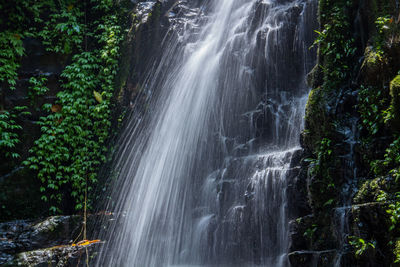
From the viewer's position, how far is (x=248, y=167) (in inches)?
273

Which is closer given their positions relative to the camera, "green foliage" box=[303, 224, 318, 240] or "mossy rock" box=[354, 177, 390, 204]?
"mossy rock" box=[354, 177, 390, 204]

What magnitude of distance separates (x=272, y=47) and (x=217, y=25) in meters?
2.70

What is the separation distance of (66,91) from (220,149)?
4694 mm

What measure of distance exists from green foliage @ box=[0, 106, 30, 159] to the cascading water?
2578 millimetres

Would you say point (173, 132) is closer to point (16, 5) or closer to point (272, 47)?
point (272, 47)

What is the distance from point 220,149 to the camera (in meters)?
8.08

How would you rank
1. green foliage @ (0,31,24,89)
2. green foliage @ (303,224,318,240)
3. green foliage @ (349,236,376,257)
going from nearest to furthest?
green foliage @ (349,236,376,257) < green foliage @ (303,224,318,240) < green foliage @ (0,31,24,89)

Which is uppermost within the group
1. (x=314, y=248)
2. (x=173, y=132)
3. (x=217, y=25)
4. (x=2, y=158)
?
(x=217, y=25)

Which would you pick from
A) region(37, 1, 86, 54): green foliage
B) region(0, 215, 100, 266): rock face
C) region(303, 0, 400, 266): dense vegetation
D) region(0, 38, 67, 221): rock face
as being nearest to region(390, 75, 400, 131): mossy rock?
region(303, 0, 400, 266): dense vegetation

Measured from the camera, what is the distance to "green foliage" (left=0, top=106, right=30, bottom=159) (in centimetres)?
834

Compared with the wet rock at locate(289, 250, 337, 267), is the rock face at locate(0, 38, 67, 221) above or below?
above

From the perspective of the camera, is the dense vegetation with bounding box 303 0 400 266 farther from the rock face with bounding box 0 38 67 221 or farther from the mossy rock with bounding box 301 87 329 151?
the rock face with bounding box 0 38 67 221

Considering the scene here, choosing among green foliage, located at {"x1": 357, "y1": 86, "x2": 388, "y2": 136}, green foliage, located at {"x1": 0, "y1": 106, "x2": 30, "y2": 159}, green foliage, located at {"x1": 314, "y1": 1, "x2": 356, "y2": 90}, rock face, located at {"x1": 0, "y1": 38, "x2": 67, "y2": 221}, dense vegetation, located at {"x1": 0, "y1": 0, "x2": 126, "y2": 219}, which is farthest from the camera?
dense vegetation, located at {"x1": 0, "y1": 0, "x2": 126, "y2": 219}

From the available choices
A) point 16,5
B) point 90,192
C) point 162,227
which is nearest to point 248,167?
point 162,227
